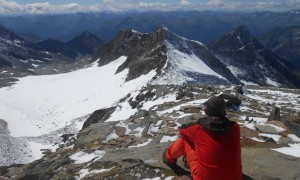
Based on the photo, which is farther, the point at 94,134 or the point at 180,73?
the point at 180,73

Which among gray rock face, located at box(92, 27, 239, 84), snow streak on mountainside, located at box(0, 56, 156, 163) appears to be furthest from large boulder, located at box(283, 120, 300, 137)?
gray rock face, located at box(92, 27, 239, 84)

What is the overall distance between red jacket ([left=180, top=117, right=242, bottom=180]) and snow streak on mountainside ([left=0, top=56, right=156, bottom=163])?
4042 centimetres

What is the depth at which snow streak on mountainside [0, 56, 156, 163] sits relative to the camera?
73250mm

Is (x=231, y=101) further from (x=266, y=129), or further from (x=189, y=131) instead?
(x=189, y=131)

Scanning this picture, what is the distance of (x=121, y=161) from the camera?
14.6 meters

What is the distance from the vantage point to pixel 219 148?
9.02 m

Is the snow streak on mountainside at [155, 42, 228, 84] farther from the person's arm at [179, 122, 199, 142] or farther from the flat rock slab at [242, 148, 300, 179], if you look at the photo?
the person's arm at [179, 122, 199, 142]

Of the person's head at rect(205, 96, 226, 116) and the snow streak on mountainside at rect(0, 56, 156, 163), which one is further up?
the person's head at rect(205, 96, 226, 116)

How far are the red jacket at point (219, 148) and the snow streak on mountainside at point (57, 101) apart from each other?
40415 mm

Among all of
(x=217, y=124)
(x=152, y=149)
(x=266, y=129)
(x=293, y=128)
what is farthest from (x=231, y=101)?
(x=217, y=124)

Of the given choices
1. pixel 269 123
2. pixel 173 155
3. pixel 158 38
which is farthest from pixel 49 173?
pixel 158 38

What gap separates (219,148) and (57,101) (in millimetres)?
93923

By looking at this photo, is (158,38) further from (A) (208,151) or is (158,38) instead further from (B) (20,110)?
(A) (208,151)

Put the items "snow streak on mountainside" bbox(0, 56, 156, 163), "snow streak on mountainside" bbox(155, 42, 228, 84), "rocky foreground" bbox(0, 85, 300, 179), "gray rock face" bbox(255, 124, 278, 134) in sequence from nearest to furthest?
1. "rocky foreground" bbox(0, 85, 300, 179)
2. "gray rock face" bbox(255, 124, 278, 134)
3. "snow streak on mountainside" bbox(155, 42, 228, 84)
4. "snow streak on mountainside" bbox(0, 56, 156, 163)
